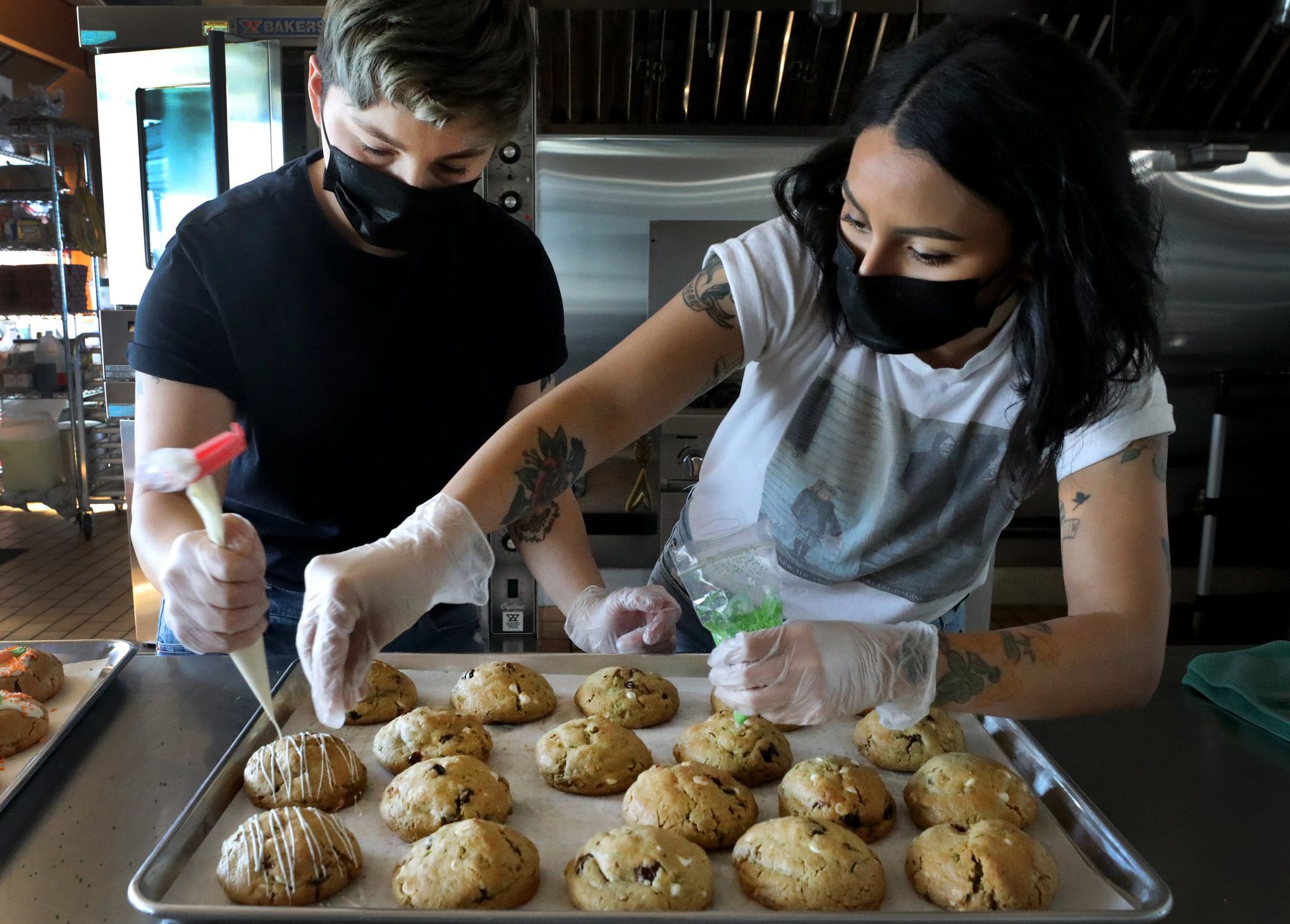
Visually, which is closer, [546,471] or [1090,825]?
[1090,825]

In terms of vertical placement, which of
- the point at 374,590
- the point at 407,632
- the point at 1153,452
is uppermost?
the point at 1153,452

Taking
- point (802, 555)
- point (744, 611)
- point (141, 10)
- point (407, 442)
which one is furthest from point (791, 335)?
point (141, 10)

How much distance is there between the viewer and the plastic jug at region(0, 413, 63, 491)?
18.8 ft

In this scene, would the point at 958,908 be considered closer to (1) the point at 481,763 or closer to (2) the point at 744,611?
(2) the point at 744,611

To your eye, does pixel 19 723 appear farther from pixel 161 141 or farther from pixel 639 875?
pixel 161 141

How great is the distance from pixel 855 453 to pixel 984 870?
69 centimetres

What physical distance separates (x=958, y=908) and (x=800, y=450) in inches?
30.0

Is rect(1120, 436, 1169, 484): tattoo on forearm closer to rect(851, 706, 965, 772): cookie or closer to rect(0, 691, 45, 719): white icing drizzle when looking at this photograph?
rect(851, 706, 965, 772): cookie

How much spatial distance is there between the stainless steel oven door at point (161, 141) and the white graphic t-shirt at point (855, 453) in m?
A: 2.49

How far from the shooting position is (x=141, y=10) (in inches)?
133

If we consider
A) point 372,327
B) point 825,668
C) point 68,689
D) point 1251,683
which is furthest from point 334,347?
point 1251,683

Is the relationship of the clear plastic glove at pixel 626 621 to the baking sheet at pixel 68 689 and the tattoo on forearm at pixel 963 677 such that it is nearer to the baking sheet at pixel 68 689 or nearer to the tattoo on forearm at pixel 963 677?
the tattoo on forearm at pixel 963 677

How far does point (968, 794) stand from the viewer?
1331mm

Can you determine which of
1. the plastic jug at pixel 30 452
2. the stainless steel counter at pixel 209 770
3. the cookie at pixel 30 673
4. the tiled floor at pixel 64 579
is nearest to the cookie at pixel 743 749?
the stainless steel counter at pixel 209 770
